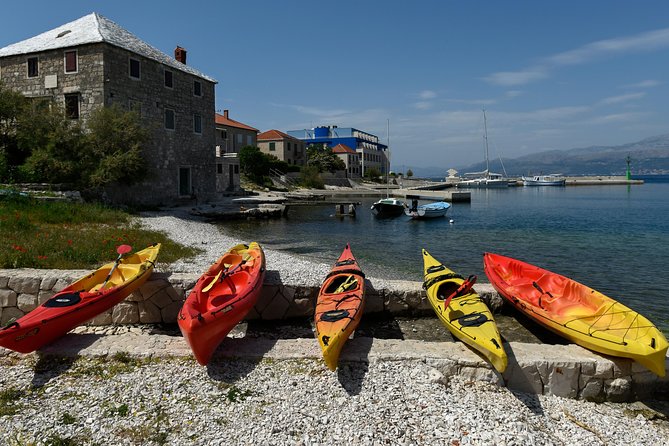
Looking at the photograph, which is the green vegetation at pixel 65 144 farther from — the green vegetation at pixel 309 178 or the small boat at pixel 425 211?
the green vegetation at pixel 309 178

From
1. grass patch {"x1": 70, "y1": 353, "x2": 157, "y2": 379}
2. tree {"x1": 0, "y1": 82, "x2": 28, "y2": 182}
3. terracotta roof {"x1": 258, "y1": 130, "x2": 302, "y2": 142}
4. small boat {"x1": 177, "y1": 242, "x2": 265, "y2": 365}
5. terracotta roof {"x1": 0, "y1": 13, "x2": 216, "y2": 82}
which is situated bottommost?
grass patch {"x1": 70, "y1": 353, "x2": 157, "y2": 379}

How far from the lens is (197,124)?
31.2 metres

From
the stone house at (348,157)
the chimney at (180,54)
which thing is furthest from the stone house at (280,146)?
the chimney at (180,54)

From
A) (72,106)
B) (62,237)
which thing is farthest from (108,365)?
(72,106)

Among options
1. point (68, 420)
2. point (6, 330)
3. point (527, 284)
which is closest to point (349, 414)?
point (68, 420)

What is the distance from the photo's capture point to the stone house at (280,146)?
2904 inches

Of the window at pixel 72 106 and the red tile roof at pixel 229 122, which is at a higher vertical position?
the red tile roof at pixel 229 122

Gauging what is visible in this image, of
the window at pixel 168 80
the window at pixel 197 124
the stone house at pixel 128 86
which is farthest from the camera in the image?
the window at pixel 197 124

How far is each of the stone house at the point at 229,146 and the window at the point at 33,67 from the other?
17547mm

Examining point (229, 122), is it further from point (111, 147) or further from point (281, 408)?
point (281, 408)

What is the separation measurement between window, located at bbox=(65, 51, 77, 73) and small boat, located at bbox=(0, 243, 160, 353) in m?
21.7

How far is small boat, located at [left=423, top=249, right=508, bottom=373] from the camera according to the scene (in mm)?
5633

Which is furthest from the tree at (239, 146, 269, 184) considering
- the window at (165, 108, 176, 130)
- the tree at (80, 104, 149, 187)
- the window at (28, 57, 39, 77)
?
the tree at (80, 104, 149, 187)

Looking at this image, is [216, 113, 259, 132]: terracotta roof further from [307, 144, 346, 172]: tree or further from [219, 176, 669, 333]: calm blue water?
[219, 176, 669, 333]: calm blue water
